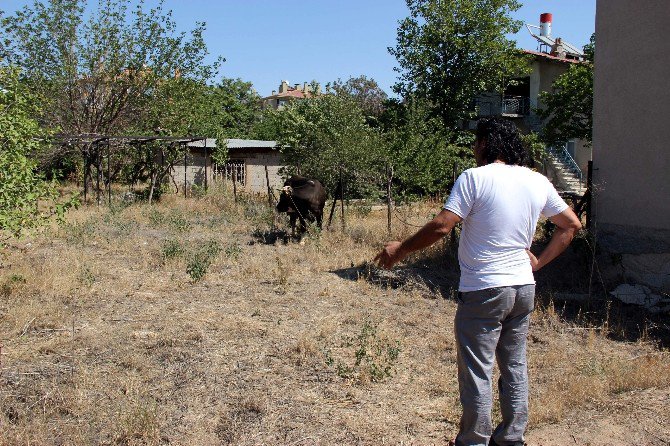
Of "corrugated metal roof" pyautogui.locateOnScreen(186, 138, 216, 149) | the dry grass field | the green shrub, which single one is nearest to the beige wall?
the dry grass field

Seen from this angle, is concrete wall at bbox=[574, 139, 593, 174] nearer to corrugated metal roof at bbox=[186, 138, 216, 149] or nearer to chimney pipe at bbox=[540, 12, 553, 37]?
chimney pipe at bbox=[540, 12, 553, 37]

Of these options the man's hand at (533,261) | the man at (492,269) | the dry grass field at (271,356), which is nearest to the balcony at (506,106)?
the dry grass field at (271,356)

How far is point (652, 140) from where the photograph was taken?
26.7ft

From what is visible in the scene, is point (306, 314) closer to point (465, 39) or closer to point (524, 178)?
point (524, 178)

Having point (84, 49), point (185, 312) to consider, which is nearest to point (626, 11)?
point (185, 312)

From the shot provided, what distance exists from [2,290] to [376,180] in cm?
1202

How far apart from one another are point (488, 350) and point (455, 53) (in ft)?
80.7

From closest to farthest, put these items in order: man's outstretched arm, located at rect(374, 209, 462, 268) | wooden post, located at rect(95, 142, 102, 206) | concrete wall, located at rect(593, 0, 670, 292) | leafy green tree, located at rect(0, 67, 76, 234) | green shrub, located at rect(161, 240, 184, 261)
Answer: man's outstretched arm, located at rect(374, 209, 462, 268) < leafy green tree, located at rect(0, 67, 76, 234) < concrete wall, located at rect(593, 0, 670, 292) < green shrub, located at rect(161, 240, 184, 261) < wooden post, located at rect(95, 142, 102, 206)

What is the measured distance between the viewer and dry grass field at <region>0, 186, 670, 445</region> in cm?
403

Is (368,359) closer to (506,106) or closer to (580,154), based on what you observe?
(580,154)

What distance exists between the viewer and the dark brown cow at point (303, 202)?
12.2 meters

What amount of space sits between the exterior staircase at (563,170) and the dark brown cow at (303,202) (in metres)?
16.4

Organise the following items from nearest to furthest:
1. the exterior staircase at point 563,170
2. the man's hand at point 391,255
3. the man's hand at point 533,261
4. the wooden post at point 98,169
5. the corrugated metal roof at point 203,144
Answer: the man's hand at point 391,255
the man's hand at point 533,261
the wooden post at point 98,169
the corrugated metal roof at point 203,144
the exterior staircase at point 563,170

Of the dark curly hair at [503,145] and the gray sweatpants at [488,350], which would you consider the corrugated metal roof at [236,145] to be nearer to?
the dark curly hair at [503,145]
